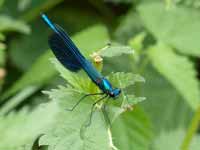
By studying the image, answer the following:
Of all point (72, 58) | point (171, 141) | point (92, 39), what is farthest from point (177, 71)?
point (72, 58)

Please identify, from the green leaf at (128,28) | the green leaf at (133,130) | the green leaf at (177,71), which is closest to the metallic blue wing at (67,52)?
the green leaf at (133,130)

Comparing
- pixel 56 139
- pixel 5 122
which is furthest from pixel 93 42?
pixel 56 139

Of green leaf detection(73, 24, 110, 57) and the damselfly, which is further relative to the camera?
green leaf detection(73, 24, 110, 57)

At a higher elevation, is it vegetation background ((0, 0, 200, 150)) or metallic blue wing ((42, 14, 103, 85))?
metallic blue wing ((42, 14, 103, 85))

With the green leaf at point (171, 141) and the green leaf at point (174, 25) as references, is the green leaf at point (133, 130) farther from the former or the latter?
the green leaf at point (174, 25)

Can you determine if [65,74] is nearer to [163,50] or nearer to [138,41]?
→ [138,41]

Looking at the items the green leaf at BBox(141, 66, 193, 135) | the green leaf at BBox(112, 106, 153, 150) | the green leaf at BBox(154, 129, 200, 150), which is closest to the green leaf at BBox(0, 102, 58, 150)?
the green leaf at BBox(112, 106, 153, 150)

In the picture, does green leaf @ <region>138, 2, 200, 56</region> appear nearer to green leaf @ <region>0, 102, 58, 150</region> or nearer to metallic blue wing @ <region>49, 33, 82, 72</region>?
green leaf @ <region>0, 102, 58, 150</region>

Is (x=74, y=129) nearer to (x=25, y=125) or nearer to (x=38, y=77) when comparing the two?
(x=25, y=125)
